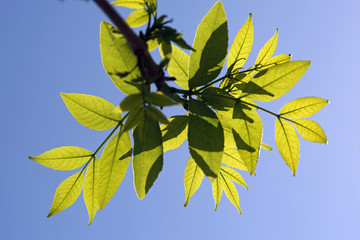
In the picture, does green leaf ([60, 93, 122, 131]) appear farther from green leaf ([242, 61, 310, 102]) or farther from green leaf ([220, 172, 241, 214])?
green leaf ([220, 172, 241, 214])

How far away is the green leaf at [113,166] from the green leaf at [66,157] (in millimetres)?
162

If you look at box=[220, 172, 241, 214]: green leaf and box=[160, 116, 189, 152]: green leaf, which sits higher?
box=[160, 116, 189, 152]: green leaf

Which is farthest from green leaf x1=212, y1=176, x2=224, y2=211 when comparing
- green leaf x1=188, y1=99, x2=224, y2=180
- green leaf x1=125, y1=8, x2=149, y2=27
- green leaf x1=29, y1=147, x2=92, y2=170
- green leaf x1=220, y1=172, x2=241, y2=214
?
green leaf x1=125, y1=8, x2=149, y2=27

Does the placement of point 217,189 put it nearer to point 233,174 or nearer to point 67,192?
point 233,174

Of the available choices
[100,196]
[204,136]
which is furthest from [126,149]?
[204,136]

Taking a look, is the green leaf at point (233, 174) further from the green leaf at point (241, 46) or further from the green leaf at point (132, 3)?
the green leaf at point (132, 3)

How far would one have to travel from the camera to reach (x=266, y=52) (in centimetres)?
133

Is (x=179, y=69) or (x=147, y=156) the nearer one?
(x=147, y=156)

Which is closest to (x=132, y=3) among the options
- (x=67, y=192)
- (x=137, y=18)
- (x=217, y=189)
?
(x=137, y=18)

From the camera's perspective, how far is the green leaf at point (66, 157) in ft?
4.31

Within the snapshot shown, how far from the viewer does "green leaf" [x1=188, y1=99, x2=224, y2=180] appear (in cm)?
104

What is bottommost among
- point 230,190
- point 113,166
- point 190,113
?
point 230,190

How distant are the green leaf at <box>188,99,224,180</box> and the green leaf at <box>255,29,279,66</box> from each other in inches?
15.1

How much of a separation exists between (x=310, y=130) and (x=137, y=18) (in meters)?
0.79
